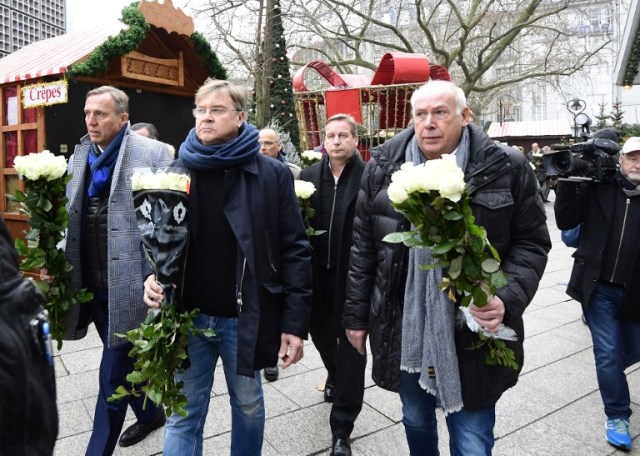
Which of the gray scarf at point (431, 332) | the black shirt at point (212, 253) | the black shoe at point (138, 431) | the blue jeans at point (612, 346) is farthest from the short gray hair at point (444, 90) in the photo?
the black shoe at point (138, 431)

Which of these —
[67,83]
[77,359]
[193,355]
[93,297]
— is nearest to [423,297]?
[193,355]

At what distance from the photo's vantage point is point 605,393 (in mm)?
3424

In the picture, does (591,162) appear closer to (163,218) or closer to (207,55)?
(163,218)

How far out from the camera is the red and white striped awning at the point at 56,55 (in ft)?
18.7

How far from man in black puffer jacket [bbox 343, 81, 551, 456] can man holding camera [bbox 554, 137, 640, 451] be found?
1.29m

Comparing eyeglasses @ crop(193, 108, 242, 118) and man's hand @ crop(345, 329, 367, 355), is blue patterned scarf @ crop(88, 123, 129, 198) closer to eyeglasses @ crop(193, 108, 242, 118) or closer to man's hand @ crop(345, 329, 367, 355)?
eyeglasses @ crop(193, 108, 242, 118)

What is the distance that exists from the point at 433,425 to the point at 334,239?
58.7 inches

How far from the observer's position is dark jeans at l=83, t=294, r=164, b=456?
2.89 m

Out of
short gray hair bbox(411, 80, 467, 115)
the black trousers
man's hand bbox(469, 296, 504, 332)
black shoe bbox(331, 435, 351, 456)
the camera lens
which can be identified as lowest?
black shoe bbox(331, 435, 351, 456)

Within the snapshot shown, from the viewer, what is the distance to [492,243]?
224 centimetres

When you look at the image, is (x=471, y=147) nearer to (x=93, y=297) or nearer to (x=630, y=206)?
(x=630, y=206)

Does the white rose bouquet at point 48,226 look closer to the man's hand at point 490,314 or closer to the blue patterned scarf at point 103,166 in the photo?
the blue patterned scarf at point 103,166

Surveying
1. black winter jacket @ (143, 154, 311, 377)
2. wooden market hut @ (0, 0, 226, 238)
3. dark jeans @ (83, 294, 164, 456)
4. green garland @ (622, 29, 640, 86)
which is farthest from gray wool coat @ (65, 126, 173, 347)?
green garland @ (622, 29, 640, 86)

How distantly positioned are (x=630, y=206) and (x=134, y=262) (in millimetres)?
3029
